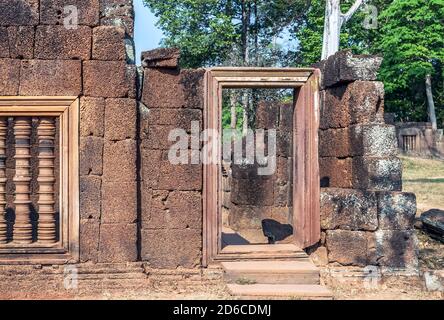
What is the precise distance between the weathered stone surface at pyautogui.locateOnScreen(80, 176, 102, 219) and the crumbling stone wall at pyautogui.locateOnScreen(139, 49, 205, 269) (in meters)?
0.57

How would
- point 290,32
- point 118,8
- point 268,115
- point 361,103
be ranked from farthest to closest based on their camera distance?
1. point 290,32
2. point 268,115
3. point 118,8
4. point 361,103

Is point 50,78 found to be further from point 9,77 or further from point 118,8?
point 118,8

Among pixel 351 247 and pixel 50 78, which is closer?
pixel 50 78

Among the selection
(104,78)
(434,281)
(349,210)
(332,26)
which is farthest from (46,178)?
(332,26)

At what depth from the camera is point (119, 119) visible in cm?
853

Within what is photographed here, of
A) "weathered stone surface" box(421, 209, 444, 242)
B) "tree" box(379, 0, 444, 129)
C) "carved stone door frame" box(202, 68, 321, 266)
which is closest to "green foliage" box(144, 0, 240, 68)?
"tree" box(379, 0, 444, 129)

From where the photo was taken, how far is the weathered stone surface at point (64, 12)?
330 inches

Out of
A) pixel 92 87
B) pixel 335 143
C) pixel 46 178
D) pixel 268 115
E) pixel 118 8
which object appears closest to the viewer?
pixel 92 87

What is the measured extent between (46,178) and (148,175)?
4.08ft

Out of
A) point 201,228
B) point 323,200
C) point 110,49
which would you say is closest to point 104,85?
point 110,49

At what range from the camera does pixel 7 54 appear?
837 centimetres

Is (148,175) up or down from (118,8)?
down

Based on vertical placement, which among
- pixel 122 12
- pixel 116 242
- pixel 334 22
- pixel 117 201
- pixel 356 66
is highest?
pixel 334 22

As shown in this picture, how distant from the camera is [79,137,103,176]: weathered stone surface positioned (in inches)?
334
